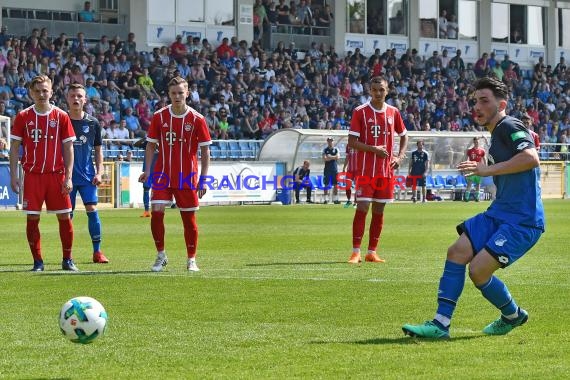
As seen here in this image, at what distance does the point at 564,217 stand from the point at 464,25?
108 feet

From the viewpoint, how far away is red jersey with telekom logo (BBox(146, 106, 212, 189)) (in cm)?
1419

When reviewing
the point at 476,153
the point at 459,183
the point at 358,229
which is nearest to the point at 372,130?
the point at 358,229

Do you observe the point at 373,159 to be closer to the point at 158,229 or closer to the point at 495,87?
the point at 158,229

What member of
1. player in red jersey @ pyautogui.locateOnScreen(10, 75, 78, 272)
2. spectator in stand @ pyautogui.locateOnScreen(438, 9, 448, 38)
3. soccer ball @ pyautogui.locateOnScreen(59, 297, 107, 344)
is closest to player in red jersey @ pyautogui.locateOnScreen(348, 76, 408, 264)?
player in red jersey @ pyautogui.locateOnScreen(10, 75, 78, 272)

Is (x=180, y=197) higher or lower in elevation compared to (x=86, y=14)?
lower

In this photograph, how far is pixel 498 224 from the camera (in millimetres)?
8438

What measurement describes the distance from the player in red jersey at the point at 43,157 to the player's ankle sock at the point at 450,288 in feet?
21.8

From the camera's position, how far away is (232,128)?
42250mm

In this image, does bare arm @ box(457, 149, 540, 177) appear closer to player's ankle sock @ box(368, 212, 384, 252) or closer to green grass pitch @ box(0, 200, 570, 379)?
green grass pitch @ box(0, 200, 570, 379)

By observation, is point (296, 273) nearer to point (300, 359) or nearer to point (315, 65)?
point (300, 359)

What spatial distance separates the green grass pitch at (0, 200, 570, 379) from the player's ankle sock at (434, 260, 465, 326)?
211 millimetres

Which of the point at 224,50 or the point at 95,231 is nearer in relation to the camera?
the point at 95,231

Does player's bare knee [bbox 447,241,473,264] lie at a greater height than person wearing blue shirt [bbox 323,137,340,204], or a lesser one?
lesser

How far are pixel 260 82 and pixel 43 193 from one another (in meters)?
31.0
